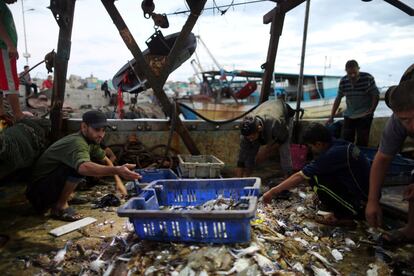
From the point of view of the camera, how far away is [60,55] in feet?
16.3

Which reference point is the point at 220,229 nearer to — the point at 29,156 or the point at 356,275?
the point at 356,275

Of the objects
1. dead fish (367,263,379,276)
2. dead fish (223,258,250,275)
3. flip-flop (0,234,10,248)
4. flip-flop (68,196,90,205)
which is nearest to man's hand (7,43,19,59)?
flip-flop (68,196,90,205)

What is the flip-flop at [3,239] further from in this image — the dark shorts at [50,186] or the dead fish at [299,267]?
the dead fish at [299,267]

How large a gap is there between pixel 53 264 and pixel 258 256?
1.71 metres

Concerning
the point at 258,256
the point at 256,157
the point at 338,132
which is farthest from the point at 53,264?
the point at 338,132

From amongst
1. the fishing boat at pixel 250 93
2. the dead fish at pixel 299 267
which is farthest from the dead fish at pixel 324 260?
the fishing boat at pixel 250 93

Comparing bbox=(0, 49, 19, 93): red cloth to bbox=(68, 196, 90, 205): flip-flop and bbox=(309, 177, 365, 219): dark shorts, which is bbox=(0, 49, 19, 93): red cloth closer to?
bbox=(68, 196, 90, 205): flip-flop

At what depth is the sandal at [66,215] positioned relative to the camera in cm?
381

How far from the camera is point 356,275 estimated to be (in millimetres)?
2695

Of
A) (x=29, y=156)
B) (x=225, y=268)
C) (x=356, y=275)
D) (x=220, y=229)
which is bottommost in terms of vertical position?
(x=356, y=275)

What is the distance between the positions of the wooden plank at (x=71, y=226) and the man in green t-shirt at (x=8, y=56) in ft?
6.03

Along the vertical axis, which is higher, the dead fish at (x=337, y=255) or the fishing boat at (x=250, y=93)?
the fishing boat at (x=250, y=93)

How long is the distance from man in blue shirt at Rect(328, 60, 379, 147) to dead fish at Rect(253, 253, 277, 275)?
3928 millimetres

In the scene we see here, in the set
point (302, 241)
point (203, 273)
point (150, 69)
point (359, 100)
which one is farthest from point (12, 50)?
point (359, 100)
